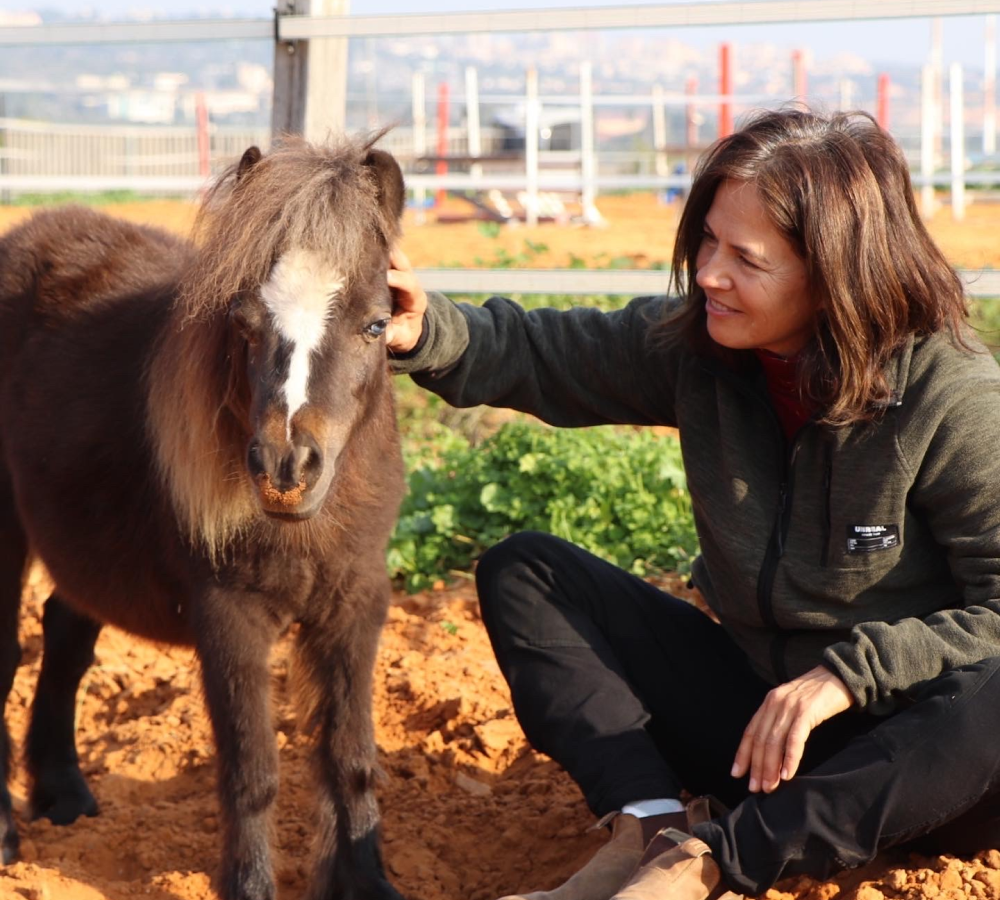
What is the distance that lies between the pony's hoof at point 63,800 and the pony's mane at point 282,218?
5.45ft

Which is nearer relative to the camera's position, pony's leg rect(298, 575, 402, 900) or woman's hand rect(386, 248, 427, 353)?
woman's hand rect(386, 248, 427, 353)

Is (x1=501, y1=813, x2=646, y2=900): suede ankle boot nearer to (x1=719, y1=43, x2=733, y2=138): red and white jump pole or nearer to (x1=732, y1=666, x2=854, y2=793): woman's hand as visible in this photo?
(x1=732, y1=666, x2=854, y2=793): woman's hand

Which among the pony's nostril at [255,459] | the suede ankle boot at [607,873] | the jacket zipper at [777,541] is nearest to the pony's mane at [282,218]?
the pony's nostril at [255,459]

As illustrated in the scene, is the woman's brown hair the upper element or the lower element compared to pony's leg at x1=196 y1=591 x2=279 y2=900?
upper

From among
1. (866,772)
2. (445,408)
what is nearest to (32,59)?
(445,408)

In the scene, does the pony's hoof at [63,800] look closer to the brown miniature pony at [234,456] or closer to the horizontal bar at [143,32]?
the brown miniature pony at [234,456]

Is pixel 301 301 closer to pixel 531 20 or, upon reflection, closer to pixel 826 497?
pixel 826 497

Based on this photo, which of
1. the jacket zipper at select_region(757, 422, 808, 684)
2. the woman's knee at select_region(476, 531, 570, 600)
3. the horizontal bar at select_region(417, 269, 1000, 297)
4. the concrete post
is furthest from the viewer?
the concrete post

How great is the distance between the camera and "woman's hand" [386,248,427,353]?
2.58 meters

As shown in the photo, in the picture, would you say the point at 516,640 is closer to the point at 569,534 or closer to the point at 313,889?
the point at 313,889

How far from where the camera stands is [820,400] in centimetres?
247

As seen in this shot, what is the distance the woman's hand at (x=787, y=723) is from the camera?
2.22 metres

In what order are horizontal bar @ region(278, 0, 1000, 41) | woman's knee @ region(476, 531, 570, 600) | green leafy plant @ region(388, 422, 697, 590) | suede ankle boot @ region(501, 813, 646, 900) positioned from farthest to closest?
green leafy plant @ region(388, 422, 697, 590) < horizontal bar @ region(278, 0, 1000, 41) < woman's knee @ region(476, 531, 570, 600) < suede ankle boot @ region(501, 813, 646, 900)

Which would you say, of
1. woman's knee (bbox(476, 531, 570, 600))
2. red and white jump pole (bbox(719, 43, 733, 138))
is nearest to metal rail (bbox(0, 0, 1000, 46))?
woman's knee (bbox(476, 531, 570, 600))
